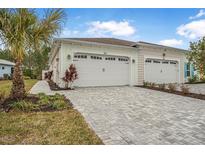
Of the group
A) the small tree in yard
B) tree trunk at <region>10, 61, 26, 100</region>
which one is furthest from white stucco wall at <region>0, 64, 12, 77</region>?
tree trunk at <region>10, 61, 26, 100</region>

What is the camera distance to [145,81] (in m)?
15.5

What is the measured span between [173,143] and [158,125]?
1127 mm

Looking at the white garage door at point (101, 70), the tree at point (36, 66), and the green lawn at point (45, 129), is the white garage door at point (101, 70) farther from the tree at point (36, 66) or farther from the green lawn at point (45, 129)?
the tree at point (36, 66)

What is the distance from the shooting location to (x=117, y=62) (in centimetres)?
1444

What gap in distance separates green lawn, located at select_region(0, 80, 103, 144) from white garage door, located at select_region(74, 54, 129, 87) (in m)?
7.35

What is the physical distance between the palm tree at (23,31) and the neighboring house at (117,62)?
15.0 feet

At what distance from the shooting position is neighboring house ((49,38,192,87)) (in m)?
12.6

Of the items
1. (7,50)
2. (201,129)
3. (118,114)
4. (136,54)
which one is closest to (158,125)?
(201,129)

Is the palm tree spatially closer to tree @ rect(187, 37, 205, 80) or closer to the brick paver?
the brick paver

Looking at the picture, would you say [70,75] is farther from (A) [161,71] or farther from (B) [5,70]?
(B) [5,70]

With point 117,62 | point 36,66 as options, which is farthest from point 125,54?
point 36,66

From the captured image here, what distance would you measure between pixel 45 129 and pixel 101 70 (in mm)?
9682

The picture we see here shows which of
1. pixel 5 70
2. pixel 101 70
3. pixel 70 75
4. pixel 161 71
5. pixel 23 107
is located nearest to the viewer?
pixel 23 107
